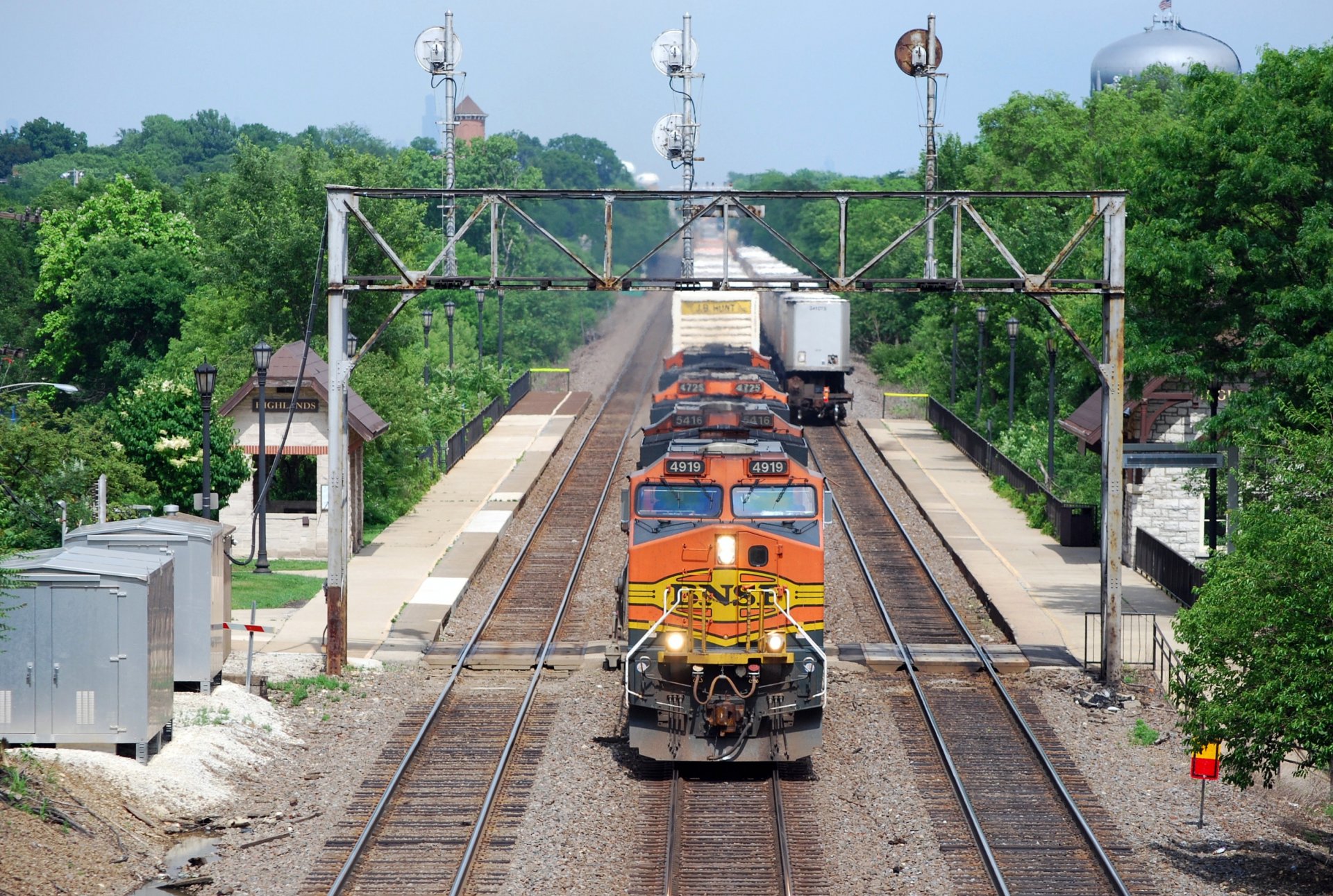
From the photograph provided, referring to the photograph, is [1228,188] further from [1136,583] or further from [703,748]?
[703,748]

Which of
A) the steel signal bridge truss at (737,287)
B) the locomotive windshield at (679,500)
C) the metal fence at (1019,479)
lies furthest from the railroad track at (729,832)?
the metal fence at (1019,479)

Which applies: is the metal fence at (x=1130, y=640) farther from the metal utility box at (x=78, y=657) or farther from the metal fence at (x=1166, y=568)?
the metal utility box at (x=78, y=657)

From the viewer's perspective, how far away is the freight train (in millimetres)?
19922

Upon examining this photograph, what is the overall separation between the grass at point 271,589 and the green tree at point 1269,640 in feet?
64.9

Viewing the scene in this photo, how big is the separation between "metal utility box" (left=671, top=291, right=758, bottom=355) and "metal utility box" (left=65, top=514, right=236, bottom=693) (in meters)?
33.4

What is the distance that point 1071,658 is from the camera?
2762cm

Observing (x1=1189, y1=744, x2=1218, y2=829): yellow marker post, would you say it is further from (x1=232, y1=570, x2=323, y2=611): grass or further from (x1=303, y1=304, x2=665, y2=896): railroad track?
(x1=232, y1=570, x2=323, y2=611): grass

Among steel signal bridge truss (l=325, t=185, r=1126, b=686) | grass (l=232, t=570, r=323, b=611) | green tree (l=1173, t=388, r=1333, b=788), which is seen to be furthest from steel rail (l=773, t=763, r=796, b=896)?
grass (l=232, t=570, r=323, b=611)

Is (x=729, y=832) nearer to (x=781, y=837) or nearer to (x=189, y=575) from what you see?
(x=781, y=837)

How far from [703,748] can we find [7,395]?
2294 inches

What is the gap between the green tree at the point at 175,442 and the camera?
1383 inches

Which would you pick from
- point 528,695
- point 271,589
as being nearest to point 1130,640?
point 528,695

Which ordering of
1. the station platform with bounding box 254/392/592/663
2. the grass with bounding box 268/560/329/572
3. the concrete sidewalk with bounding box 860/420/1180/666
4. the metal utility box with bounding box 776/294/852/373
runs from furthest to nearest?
the metal utility box with bounding box 776/294/852/373 → the grass with bounding box 268/560/329/572 → the concrete sidewalk with bounding box 860/420/1180/666 → the station platform with bounding box 254/392/592/663

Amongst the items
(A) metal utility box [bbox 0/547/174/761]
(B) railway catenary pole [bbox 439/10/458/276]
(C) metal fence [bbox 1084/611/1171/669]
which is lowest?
(C) metal fence [bbox 1084/611/1171/669]
